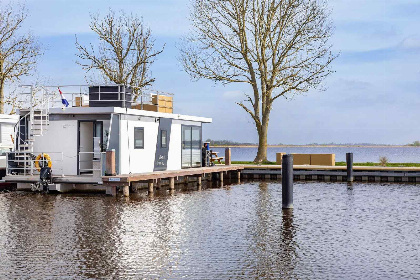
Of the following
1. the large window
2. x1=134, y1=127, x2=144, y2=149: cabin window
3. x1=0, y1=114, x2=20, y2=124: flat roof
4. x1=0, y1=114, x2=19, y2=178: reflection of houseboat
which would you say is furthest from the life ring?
the large window

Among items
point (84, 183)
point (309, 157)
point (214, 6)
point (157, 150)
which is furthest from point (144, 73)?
point (84, 183)

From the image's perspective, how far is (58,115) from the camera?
2705 cm

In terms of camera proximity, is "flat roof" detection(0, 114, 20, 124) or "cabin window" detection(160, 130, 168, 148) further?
"flat roof" detection(0, 114, 20, 124)

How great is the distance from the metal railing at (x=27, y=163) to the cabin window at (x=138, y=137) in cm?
341

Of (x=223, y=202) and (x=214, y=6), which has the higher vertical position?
(x=214, y=6)

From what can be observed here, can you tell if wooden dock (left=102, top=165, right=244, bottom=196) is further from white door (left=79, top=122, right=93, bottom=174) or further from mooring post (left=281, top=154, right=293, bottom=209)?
mooring post (left=281, top=154, right=293, bottom=209)

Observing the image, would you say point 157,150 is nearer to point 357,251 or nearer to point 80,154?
point 80,154

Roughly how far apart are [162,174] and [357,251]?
51.2 ft

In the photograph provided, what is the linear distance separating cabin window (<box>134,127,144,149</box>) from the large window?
481cm

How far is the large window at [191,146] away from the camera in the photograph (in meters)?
33.0

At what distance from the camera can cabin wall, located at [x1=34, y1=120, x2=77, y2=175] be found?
26906mm

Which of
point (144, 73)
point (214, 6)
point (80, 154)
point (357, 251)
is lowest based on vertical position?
point (357, 251)

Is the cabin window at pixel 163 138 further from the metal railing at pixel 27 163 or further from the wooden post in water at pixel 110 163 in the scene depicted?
the wooden post in water at pixel 110 163

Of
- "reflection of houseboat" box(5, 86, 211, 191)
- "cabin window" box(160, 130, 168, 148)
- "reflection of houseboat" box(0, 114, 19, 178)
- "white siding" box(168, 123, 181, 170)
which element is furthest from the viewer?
"reflection of houseboat" box(0, 114, 19, 178)
